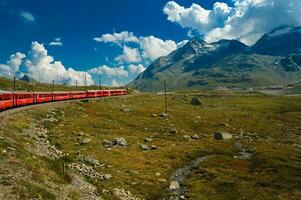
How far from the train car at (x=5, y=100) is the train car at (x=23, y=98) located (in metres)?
3.28

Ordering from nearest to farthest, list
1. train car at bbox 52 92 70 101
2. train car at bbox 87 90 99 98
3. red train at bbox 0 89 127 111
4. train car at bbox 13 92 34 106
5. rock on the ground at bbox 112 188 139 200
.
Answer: rock on the ground at bbox 112 188 139 200 < red train at bbox 0 89 127 111 < train car at bbox 13 92 34 106 < train car at bbox 52 92 70 101 < train car at bbox 87 90 99 98

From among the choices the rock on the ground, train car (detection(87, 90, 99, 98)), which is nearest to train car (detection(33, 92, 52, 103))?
train car (detection(87, 90, 99, 98))

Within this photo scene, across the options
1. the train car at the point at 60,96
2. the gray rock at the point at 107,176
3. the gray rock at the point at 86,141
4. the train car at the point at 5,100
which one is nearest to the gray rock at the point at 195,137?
the gray rock at the point at 86,141

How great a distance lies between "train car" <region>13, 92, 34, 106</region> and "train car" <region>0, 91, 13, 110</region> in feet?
10.8

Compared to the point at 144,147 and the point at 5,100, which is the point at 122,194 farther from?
the point at 5,100

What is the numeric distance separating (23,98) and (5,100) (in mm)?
15756

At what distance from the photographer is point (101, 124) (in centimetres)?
8812

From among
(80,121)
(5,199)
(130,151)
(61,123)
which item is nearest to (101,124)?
(80,121)

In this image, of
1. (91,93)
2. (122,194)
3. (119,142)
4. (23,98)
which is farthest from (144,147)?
(91,93)

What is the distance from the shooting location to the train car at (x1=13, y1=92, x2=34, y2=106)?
79875mm

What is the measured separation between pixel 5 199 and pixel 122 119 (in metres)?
76.7

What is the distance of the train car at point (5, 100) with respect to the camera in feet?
224

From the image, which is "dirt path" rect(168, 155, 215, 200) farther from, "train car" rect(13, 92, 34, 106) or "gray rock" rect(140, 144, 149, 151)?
"train car" rect(13, 92, 34, 106)

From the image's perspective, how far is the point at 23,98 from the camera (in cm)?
8662
